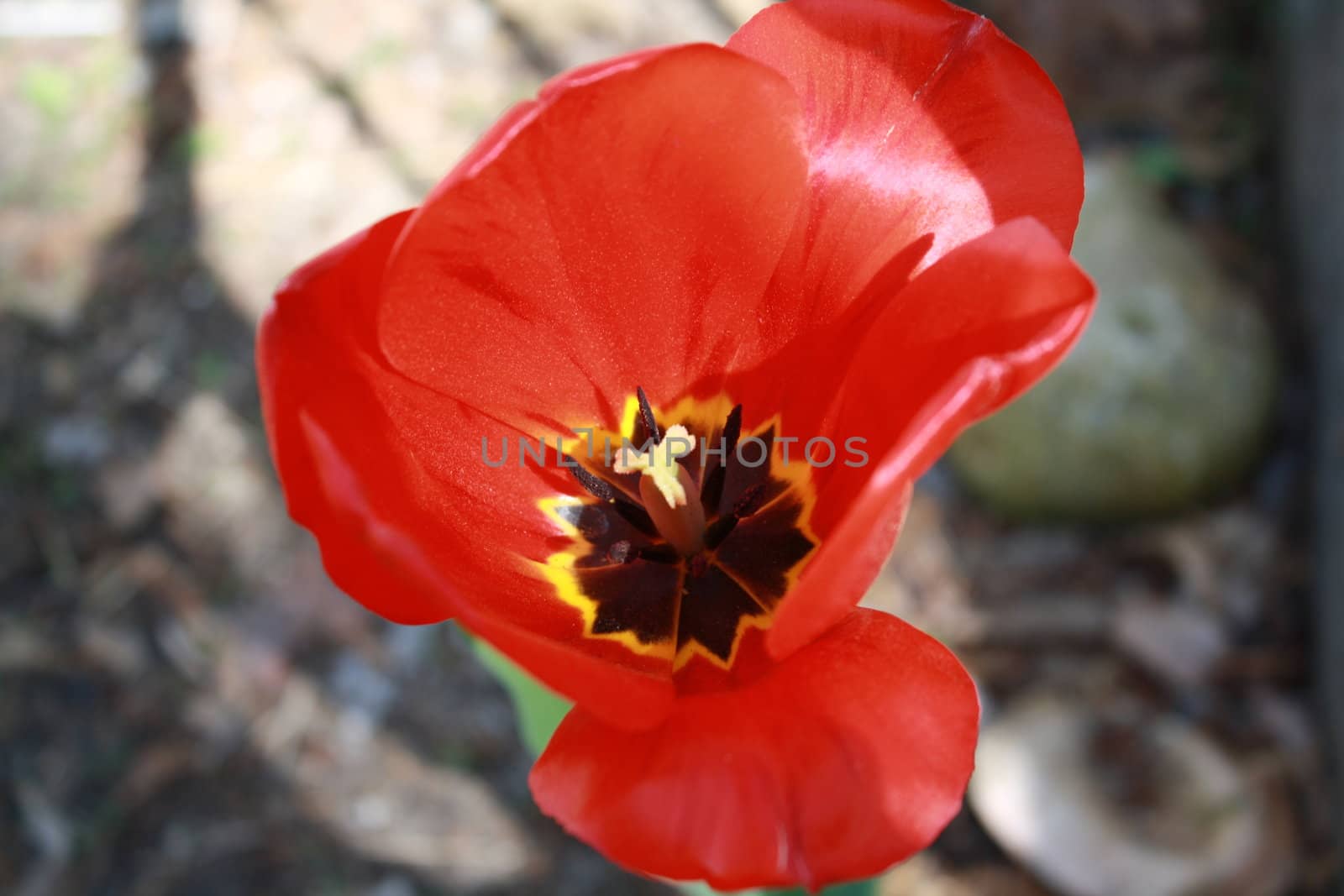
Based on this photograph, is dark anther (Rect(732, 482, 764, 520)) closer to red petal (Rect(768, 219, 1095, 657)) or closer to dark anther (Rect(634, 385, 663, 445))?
dark anther (Rect(634, 385, 663, 445))

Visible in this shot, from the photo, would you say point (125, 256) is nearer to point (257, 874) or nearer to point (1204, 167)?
point (257, 874)

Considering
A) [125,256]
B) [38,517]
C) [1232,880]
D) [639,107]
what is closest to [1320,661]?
[1232,880]

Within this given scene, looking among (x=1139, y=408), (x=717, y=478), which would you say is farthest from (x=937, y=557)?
(x=717, y=478)

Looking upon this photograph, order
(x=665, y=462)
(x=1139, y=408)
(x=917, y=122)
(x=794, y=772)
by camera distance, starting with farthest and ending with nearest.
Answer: (x=1139, y=408)
(x=665, y=462)
(x=917, y=122)
(x=794, y=772)

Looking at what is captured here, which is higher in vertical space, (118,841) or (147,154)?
(147,154)

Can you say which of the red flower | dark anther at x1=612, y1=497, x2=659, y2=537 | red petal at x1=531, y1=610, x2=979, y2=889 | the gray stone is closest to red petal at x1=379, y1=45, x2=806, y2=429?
the red flower

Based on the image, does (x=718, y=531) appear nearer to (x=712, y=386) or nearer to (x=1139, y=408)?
(x=712, y=386)
